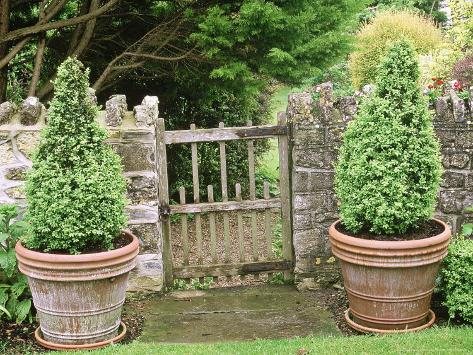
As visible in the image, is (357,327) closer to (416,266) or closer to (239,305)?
(416,266)

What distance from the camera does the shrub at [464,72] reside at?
28.0 feet

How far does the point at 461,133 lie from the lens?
5.12m

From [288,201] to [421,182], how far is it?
142 cm

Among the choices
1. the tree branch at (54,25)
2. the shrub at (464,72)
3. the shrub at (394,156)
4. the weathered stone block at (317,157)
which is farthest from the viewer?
the shrub at (464,72)

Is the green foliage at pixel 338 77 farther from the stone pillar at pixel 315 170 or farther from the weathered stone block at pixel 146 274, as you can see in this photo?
the weathered stone block at pixel 146 274

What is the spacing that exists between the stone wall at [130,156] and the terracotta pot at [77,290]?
76 cm

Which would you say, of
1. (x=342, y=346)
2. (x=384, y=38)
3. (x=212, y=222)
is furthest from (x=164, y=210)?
(x=384, y=38)

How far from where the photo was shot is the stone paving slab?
4.65 meters

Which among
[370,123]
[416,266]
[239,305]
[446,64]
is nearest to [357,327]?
[416,266]

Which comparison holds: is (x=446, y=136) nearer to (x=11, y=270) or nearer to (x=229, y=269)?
(x=229, y=269)

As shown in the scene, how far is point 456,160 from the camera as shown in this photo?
518 cm

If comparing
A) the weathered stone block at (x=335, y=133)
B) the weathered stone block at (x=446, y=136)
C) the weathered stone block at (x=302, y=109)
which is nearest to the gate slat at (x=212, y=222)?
the weathered stone block at (x=302, y=109)

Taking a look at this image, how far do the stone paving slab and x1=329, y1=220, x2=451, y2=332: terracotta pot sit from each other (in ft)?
1.12

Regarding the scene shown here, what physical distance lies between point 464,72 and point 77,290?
6.48m
